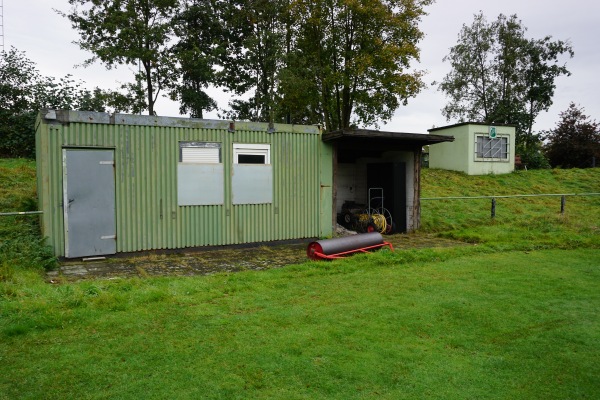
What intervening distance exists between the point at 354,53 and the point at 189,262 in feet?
60.0

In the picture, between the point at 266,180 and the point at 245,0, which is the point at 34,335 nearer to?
the point at 266,180

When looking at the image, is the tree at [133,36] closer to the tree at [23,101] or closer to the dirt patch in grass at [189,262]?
the tree at [23,101]

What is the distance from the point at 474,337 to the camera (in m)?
4.37

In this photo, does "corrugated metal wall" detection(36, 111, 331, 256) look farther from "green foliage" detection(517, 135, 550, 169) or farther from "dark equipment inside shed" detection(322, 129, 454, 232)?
"green foliage" detection(517, 135, 550, 169)

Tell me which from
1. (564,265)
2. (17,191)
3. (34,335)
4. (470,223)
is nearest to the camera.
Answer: (34,335)

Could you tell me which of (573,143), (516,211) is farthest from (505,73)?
(516,211)

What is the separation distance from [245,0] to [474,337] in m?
24.8

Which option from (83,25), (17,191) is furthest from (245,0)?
(17,191)

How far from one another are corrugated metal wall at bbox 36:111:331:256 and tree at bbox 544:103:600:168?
24.9 m

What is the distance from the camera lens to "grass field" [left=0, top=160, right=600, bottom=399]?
132 inches

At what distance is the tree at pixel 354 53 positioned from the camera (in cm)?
2258

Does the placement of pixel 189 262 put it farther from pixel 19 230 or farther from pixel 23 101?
pixel 23 101

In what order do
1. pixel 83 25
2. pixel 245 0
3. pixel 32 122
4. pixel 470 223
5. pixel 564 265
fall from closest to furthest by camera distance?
pixel 564 265 < pixel 470 223 < pixel 32 122 < pixel 83 25 < pixel 245 0

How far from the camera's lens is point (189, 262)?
840cm
